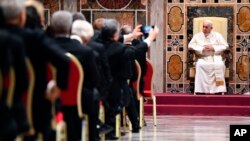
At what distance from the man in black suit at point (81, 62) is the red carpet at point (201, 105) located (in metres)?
7.99

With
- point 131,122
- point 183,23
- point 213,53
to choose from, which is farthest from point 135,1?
point 131,122

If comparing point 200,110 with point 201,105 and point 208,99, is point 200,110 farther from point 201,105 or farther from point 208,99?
point 208,99

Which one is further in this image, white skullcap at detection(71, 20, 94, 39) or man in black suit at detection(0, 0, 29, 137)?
white skullcap at detection(71, 20, 94, 39)

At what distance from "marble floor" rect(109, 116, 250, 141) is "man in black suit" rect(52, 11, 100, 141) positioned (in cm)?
299

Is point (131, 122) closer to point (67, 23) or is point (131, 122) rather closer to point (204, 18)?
point (67, 23)

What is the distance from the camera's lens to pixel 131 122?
10.7 m

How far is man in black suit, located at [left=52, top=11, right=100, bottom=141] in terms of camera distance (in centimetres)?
637

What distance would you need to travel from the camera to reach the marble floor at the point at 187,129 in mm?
9930

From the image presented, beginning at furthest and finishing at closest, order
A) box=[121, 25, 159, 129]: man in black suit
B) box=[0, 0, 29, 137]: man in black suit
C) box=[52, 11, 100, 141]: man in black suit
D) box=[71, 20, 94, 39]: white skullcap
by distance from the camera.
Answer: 1. box=[121, 25, 159, 129]: man in black suit
2. box=[71, 20, 94, 39]: white skullcap
3. box=[52, 11, 100, 141]: man in black suit
4. box=[0, 0, 29, 137]: man in black suit

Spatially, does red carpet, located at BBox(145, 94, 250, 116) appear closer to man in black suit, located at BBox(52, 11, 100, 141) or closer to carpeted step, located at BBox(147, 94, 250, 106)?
carpeted step, located at BBox(147, 94, 250, 106)

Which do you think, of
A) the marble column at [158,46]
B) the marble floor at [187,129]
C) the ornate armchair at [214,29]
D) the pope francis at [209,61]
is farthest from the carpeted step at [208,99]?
the marble column at [158,46]

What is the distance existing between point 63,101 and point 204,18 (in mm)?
10321

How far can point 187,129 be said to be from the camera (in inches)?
451

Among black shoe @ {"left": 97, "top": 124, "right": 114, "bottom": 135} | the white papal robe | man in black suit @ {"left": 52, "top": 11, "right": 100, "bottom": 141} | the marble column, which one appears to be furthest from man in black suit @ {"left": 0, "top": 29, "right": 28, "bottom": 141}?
the marble column
